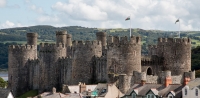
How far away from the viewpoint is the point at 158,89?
53.9 m

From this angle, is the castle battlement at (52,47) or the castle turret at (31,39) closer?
the castle battlement at (52,47)

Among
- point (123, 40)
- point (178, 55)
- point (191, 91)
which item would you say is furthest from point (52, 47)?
point (191, 91)

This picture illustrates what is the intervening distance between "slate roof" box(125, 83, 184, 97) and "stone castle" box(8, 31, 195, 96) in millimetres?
2582

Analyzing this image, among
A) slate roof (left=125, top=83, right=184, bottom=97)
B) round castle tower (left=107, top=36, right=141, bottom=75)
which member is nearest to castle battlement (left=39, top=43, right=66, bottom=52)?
round castle tower (left=107, top=36, right=141, bottom=75)

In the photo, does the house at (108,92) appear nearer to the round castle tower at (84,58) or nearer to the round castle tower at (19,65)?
the round castle tower at (84,58)

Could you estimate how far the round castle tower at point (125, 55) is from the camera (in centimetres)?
5984

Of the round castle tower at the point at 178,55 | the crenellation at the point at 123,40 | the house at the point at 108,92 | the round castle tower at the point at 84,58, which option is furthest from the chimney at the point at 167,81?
the round castle tower at the point at 84,58

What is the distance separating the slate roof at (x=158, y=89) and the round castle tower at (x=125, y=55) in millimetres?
3539

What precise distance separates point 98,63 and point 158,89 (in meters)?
13.1

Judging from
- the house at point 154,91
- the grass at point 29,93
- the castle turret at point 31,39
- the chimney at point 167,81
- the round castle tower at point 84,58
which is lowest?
the grass at point 29,93

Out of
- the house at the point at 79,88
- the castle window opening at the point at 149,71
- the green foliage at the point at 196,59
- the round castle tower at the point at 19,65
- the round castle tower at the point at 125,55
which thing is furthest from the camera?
the green foliage at the point at 196,59

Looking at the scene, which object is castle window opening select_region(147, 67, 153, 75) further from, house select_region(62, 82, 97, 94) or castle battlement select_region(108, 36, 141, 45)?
house select_region(62, 82, 97, 94)

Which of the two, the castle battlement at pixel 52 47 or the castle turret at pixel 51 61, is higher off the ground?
the castle battlement at pixel 52 47

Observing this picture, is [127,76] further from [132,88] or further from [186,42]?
[186,42]
